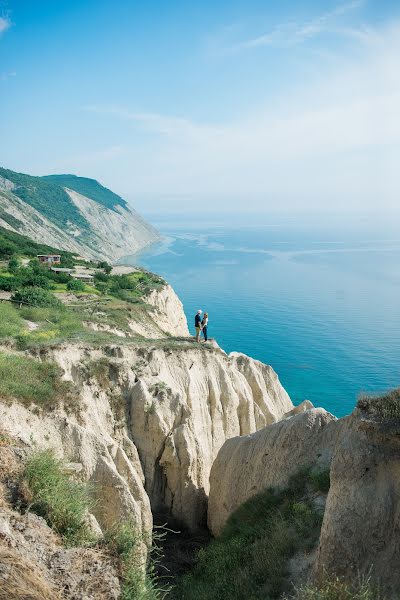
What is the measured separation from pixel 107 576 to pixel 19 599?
2.01m

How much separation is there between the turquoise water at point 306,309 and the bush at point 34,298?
22035mm

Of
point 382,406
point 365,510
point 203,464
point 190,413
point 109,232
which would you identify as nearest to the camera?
point 365,510

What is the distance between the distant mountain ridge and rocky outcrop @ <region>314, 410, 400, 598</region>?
9098 centimetres

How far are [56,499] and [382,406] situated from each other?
682cm

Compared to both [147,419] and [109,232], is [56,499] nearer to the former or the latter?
[147,419]

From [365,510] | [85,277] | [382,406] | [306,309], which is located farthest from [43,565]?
[306,309]

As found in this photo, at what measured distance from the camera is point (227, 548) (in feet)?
42.1

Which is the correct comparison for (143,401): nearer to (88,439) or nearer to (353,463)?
(88,439)

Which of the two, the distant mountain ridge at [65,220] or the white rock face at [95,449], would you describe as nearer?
the white rock face at [95,449]

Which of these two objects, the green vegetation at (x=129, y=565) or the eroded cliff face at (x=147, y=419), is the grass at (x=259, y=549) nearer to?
the eroded cliff face at (x=147, y=419)

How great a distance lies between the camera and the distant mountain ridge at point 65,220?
106312 millimetres

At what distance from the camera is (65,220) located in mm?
138625

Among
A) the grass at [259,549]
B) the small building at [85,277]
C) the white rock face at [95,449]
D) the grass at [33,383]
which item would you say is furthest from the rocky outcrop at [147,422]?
the small building at [85,277]

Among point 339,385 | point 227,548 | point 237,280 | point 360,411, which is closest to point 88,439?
point 227,548
